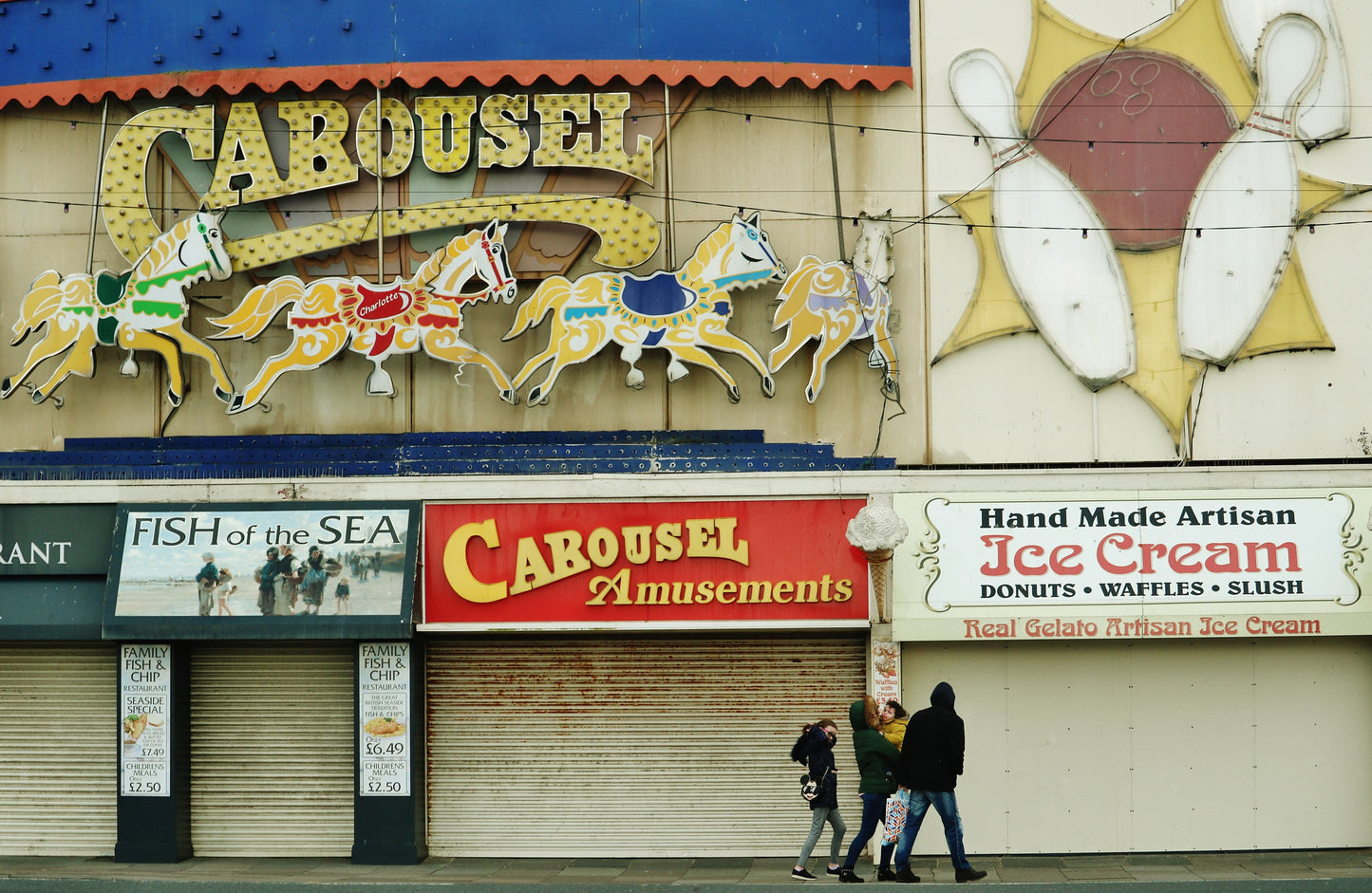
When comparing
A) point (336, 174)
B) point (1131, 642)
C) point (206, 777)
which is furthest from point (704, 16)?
point (206, 777)

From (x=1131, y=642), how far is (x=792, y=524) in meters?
3.50

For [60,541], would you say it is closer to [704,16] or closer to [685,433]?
[685,433]

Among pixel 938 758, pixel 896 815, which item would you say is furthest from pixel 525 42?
pixel 896 815

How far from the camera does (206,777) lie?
14211mm

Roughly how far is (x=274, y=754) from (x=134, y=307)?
4.71 m

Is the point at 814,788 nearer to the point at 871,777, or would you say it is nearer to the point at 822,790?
the point at 822,790

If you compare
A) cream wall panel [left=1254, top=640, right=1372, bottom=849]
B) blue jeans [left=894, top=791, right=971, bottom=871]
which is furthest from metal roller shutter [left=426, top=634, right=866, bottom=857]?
cream wall panel [left=1254, top=640, right=1372, bottom=849]

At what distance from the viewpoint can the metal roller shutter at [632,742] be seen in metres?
13.9

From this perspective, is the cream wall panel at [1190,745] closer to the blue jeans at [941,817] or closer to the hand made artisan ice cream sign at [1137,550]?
the hand made artisan ice cream sign at [1137,550]

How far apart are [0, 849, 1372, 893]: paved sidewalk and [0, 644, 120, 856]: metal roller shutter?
0.27m

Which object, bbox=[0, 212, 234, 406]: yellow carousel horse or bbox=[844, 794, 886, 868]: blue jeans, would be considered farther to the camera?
bbox=[0, 212, 234, 406]: yellow carousel horse

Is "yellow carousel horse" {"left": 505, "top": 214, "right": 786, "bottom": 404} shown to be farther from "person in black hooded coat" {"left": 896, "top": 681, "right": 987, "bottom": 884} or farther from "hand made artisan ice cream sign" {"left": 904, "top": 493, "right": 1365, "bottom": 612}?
"person in black hooded coat" {"left": 896, "top": 681, "right": 987, "bottom": 884}

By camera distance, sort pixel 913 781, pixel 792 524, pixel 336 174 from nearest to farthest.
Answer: pixel 913 781
pixel 792 524
pixel 336 174

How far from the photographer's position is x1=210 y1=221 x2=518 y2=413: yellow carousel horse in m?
14.1
